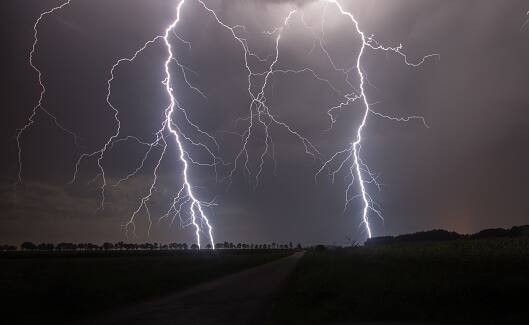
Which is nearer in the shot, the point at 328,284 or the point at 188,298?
the point at 188,298

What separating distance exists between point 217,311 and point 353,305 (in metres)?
3.25

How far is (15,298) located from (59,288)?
80.6 inches

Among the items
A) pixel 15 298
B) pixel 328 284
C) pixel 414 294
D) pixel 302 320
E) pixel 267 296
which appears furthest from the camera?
pixel 328 284

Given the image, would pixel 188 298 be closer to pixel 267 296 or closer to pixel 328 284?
pixel 267 296

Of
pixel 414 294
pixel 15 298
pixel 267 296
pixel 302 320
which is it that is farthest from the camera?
pixel 267 296

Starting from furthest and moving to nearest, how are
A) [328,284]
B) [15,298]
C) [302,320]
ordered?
1. [328,284]
2. [15,298]
3. [302,320]

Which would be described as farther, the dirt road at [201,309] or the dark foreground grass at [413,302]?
the dirt road at [201,309]

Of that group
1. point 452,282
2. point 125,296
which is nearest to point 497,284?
point 452,282

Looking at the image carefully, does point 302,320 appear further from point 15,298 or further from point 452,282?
point 15,298

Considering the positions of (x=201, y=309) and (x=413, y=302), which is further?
(x=201, y=309)

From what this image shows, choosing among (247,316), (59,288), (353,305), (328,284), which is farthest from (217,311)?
(59,288)

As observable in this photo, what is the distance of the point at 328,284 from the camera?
670 inches

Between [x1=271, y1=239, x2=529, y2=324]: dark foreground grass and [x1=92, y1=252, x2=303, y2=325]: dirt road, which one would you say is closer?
[x1=271, y1=239, x2=529, y2=324]: dark foreground grass

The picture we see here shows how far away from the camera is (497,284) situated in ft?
43.3
